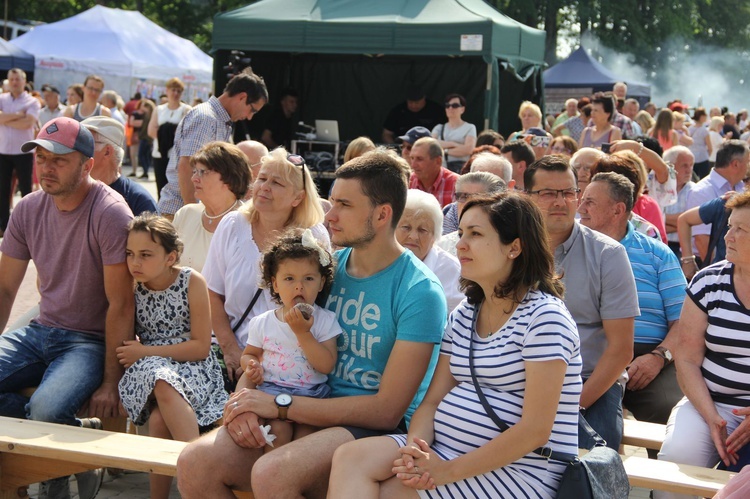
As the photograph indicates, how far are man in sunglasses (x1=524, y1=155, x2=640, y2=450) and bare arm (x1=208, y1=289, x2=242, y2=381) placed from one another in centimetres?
156

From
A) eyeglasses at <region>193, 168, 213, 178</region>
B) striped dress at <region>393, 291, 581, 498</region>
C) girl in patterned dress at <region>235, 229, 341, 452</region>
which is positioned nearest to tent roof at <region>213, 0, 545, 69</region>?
eyeglasses at <region>193, 168, 213, 178</region>

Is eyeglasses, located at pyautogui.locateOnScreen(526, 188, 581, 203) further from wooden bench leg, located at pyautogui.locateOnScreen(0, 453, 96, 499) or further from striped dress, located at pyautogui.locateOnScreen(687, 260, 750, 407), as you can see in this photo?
wooden bench leg, located at pyautogui.locateOnScreen(0, 453, 96, 499)

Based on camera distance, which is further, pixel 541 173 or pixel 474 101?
pixel 474 101

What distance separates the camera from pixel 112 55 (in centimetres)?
2309

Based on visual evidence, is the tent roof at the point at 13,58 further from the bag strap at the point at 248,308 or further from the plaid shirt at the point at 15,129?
the bag strap at the point at 248,308

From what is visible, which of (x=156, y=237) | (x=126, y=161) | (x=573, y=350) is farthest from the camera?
(x=126, y=161)

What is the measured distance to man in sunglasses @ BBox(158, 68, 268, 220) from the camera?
6.73m

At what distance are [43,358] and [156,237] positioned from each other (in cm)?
83

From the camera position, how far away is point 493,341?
9.78ft

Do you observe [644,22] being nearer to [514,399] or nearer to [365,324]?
[365,324]

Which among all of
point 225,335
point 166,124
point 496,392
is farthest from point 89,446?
point 166,124

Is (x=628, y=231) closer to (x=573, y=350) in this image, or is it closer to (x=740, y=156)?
(x=573, y=350)

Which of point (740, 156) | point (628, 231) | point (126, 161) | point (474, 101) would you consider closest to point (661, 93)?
point (126, 161)

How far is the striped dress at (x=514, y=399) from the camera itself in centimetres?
286
